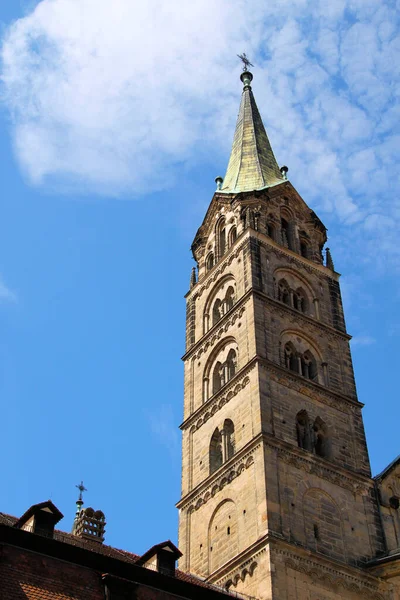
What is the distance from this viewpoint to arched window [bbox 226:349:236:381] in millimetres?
38375

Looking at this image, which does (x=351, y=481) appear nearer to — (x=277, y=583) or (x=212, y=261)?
(x=277, y=583)

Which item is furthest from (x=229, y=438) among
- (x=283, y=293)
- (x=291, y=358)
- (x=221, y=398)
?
(x=283, y=293)

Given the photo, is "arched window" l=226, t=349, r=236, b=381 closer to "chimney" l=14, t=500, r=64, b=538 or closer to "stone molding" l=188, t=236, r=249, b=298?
"stone molding" l=188, t=236, r=249, b=298

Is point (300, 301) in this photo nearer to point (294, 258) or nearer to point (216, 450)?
point (294, 258)

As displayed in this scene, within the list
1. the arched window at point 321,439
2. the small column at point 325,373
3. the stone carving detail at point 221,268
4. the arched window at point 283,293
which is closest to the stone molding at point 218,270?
the stone carving detail at point 221,268

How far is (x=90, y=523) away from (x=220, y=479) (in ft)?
16.4

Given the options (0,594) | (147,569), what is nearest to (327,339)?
(147,569)

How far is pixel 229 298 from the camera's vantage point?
41.8m

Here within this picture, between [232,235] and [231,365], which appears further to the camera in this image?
[232,235]

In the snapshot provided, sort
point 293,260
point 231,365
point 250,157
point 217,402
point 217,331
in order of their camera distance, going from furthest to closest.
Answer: point 250,157
point 293,260
point 217,331
point 231,365
point 217,402

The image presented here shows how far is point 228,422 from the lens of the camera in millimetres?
36531

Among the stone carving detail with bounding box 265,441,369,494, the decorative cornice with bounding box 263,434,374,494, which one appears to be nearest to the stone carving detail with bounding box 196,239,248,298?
the decorative cornice with bounding box 263,434,374,494

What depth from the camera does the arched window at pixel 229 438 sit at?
3566cm

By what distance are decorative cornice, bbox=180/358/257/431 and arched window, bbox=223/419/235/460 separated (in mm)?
1033
